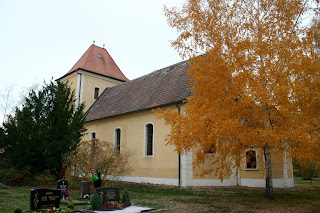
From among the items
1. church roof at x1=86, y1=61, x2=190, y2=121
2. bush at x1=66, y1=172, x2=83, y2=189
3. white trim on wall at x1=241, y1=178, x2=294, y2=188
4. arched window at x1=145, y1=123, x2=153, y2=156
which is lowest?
white trim on wall at x1=241, y1=178, x2=294, y2=188

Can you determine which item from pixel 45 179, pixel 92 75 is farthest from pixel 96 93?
pixel 45 179

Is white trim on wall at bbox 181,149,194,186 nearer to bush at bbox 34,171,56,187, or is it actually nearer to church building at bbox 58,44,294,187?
church building at bbox 58,44,294,187

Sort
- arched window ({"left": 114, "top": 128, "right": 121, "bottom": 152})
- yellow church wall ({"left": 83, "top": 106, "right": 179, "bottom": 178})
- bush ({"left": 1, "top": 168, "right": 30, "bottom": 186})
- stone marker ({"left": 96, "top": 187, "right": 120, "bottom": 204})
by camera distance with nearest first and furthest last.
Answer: stone marker ({"left": 96, "top": 187, "right": 120, "bottom": 204}) < bush ({"left": 1, "top": 168, "right": 30, "bottom": 186}) < yellow church wall ({"left": 83, "top": 106, "right": 179, "bottom": 178}) < arched window ({"left": 114, "top": 128, "right": 121, "bottom": 152})

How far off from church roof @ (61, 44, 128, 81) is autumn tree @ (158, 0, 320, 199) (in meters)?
21.2

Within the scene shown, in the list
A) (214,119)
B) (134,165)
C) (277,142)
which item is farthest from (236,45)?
(134,165)

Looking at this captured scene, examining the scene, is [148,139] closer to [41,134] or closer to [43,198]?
[41,134]

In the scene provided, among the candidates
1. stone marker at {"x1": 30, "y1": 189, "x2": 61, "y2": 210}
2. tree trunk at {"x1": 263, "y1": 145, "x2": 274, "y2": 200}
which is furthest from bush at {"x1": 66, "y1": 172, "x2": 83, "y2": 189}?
tree trunk at {"x1": 263, "y1": 145, "x2": 274, "y2": 200}

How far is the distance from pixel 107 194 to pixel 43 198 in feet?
6.68

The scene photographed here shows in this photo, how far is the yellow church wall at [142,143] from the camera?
60.5ft

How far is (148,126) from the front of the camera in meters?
20.8

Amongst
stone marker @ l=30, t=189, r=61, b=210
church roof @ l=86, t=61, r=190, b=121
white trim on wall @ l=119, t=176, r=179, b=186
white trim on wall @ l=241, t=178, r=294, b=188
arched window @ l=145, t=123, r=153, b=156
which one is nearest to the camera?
stone marker @ l=30, t=189, r=61, b=210

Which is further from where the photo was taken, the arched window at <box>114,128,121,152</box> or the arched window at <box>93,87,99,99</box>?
the arched window at <box>93,87,99,99</box>

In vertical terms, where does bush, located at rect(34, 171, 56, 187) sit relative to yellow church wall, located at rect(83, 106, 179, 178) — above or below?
below

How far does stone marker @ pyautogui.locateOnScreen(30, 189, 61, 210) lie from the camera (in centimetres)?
855
